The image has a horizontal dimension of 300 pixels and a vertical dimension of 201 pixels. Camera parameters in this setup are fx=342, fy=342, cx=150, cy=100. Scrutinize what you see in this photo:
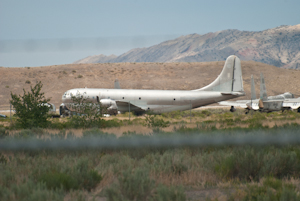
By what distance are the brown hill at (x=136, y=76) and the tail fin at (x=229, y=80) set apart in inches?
1932

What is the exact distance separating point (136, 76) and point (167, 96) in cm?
6327

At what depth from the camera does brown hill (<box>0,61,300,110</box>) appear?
9419 cm

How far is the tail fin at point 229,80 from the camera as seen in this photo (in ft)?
137

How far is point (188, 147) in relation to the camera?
516 inches

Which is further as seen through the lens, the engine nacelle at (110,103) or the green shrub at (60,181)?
the engine nacelle at (110,103)

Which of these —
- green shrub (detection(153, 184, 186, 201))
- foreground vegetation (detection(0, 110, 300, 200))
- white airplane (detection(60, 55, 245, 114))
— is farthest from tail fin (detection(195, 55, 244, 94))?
green shrub (detection(153, 184, 186, 201))

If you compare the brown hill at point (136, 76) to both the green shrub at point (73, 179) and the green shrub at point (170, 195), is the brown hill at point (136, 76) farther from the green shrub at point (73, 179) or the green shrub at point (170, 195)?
the green shrub at point (170, 195)

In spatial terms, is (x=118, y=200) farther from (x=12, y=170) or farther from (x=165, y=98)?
(x=165, y=98)

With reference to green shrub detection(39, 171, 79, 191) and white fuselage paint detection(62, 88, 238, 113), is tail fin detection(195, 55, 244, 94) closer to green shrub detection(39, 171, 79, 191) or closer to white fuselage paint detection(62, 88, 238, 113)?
white fuselage paint detection(62, 88, 238, 113)

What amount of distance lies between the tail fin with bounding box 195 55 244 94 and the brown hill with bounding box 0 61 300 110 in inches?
1932

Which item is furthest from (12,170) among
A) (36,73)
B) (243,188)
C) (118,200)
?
(36,73)

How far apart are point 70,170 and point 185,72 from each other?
101m

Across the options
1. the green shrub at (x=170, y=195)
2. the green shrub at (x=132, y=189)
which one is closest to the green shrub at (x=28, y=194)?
the green shrub at (x=132, y=189)

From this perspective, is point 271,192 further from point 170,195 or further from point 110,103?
point 110,103
